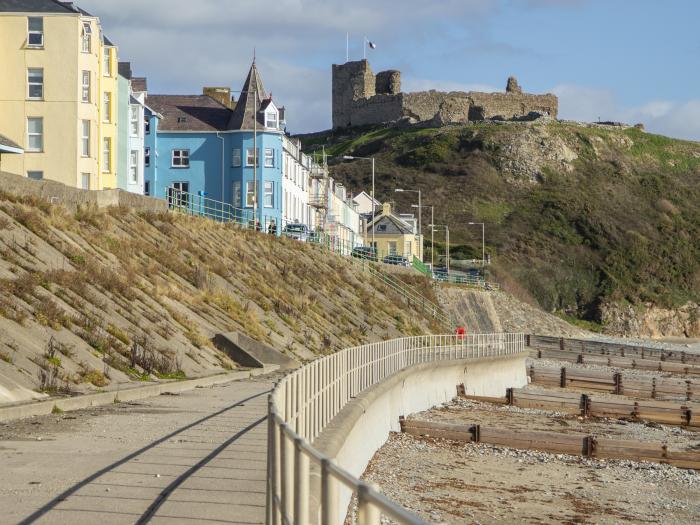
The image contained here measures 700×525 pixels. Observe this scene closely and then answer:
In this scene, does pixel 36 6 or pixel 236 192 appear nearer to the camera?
pixel 36 6

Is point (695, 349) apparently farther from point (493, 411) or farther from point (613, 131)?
point (613, 131)

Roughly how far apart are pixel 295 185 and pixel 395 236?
2591 cm

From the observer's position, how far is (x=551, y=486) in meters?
22.6

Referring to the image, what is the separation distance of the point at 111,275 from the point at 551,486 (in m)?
12.1

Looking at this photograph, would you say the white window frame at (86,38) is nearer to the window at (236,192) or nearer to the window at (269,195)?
the window at (236,192)

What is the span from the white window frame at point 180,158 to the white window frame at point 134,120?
11.7 metres

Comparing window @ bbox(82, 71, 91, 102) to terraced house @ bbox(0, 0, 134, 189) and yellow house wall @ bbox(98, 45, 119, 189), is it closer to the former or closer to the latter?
terraced house @ bbox(0, 0, 134, 189)

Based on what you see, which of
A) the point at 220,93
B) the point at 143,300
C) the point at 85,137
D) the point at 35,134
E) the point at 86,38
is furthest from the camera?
the point at 220,93

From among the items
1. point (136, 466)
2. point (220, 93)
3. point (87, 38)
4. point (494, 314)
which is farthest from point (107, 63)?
point (136, 466)

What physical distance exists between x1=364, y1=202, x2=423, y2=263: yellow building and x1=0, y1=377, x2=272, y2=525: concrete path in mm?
87135

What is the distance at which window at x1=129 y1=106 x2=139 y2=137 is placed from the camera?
6066 cm

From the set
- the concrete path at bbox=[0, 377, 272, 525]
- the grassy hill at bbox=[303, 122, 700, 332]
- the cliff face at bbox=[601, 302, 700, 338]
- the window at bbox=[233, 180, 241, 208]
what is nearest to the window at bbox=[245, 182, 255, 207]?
the window at bbox=[233, 180, 241, 208]

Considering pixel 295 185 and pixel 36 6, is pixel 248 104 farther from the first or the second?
pixel 36 6

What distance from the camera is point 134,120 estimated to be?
61.3m
